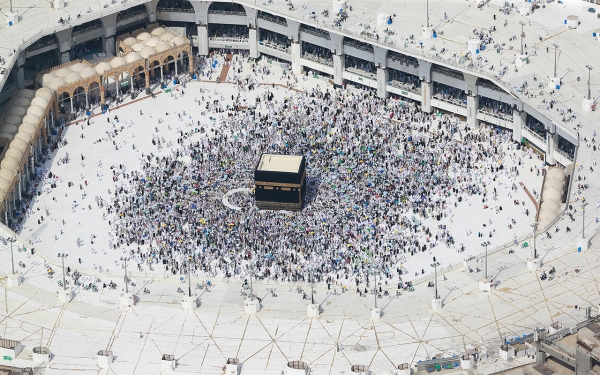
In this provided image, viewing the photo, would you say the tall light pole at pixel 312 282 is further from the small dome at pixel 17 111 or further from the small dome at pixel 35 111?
the small dome at pixel 17 111

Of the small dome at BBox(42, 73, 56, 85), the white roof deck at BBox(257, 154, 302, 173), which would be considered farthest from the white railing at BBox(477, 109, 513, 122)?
the small dome at BBox(42, 73, 56, 85)

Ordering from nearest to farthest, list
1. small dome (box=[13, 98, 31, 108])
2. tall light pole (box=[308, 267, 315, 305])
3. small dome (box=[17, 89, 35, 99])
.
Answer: tall light pole (box=[308, 267, 315, 305]) → small dome (box=[13, 98, 31, 108]) → small dome (box=[17, 89, 35, 99])

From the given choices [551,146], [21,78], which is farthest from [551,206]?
[21,78]

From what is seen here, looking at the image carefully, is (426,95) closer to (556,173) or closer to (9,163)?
(556,173)

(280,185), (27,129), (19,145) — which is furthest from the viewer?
(27,129)

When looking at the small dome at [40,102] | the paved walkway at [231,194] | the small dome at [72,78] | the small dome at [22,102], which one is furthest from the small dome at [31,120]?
the paved walkway at [231,194]

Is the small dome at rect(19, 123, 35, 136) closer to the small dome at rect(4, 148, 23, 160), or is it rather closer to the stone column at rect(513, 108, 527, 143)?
the small dome at rect(4, 148, 23, 160)
